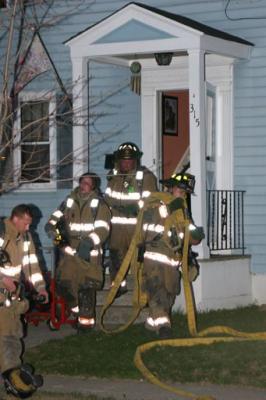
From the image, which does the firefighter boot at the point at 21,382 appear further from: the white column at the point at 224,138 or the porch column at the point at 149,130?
the porch column at the point at 149,130

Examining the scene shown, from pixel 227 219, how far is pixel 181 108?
224 centimetres

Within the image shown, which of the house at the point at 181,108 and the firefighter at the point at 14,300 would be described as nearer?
the firefighter at the point at 14,300

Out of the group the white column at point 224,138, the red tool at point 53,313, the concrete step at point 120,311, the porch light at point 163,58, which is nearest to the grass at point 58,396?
the red tool at point 53,313

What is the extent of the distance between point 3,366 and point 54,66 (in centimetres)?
784

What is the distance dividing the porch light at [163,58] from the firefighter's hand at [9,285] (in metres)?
6.68

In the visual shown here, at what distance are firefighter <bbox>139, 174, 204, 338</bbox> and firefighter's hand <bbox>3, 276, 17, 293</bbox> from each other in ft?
9.14

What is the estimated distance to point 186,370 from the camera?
1081 cm

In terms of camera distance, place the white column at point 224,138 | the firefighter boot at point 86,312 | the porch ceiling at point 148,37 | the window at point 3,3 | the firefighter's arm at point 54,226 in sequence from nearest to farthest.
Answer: the firefighter boot at point 86,312
the firefighter's arm at point 54,226
the window at point 3,3
the porch ceiling at point 148,37
the white column at point 224,138

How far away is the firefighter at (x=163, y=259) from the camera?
495 inches

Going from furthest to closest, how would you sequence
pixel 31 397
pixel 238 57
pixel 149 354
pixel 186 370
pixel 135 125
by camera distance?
pixel 135 125
pixel 238 57
pixel 149 354
pixel 186 370
pixel 31 397

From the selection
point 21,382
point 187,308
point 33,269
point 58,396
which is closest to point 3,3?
point 187,308

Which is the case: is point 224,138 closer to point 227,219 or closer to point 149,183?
point 227,219

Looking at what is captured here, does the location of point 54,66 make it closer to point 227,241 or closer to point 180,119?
point 180,119

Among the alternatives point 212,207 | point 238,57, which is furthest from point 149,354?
point 238,57
